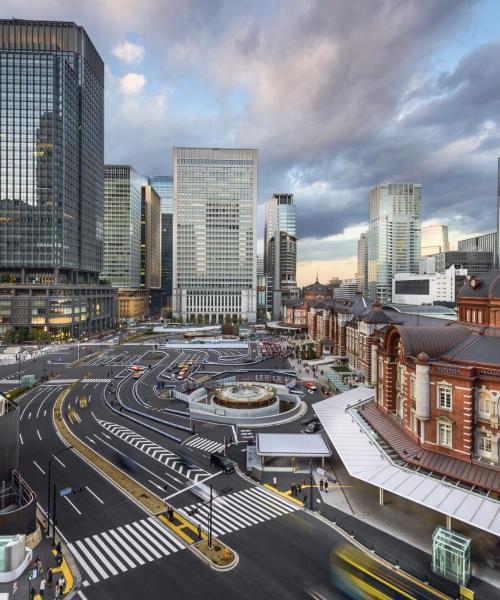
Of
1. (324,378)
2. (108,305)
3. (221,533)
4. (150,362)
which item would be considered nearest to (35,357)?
(150,362)

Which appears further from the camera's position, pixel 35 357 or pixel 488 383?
pixel 35 357

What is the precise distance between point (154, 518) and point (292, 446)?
57.6ft

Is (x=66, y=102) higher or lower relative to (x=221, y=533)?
higher

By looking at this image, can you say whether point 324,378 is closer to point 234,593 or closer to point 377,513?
point 377,513

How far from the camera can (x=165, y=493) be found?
38344 millimetres

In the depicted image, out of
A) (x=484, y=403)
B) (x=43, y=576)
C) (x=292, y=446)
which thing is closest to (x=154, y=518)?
(x=43, y=576)

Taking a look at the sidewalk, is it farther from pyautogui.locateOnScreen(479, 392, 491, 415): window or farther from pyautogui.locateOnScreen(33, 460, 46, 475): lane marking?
pyautogui.locateOnScreen(479, 392, 491, 415): window

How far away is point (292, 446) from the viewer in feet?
146

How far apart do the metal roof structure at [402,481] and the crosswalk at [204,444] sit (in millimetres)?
14741

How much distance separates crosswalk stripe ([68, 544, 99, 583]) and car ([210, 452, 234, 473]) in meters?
17.5

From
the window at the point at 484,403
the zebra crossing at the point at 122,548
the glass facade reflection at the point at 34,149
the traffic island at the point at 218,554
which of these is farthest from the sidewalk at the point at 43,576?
the glass facade reflection at the point at 34,149

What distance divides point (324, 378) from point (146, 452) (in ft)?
169

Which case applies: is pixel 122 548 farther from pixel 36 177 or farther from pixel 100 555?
pixel 36 177

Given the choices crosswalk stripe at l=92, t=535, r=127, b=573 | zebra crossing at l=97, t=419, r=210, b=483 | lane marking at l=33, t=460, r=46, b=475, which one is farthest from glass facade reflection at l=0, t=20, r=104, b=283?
crosswalk stripe at l=92, t=535, r=127, b=573
